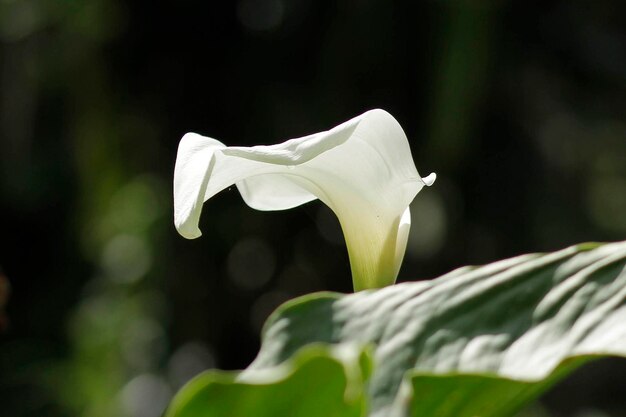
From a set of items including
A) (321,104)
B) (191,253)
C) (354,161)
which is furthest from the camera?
(191,253)

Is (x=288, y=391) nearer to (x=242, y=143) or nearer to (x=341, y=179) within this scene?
(x=341, y=179)

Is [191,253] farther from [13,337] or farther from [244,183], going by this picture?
[244,183]

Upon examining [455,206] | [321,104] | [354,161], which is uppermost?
[354,161]

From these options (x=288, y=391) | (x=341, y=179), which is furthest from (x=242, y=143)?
(x=288, y=391)

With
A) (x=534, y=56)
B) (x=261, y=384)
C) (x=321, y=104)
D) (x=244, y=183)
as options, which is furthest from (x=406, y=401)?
(x=534, y=56)

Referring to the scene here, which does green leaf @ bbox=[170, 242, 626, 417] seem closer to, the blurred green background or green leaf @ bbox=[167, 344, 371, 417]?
green leaf @ bbox=[167, 344, 371, 417]

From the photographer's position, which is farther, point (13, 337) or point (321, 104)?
point (13, 337)

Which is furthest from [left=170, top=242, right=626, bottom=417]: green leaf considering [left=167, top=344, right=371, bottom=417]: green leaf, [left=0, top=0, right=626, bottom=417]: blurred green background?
[left=0, top=0, right=626, bottom=417]: blurred green background
